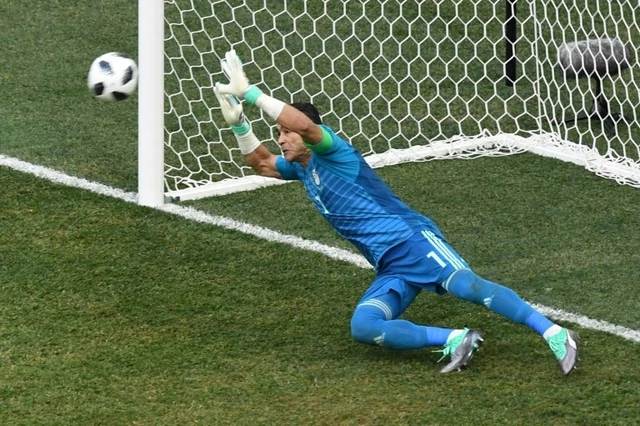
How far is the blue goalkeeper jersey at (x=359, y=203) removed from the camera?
5551 mm

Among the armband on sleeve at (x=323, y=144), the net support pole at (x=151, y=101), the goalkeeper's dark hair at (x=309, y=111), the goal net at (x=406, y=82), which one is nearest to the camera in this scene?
the armband on sleeve at (x=323, y=144)

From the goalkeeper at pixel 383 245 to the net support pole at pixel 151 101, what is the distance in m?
1.44

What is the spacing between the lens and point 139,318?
19.3 ft

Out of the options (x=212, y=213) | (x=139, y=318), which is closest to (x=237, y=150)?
(x=212, y=213)

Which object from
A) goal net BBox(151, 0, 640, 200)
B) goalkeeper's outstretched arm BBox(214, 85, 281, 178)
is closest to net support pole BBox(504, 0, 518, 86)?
goal net BBox(151, 0, 640, 200)

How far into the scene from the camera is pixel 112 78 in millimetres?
6469

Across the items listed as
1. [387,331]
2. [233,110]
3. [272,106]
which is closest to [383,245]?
[387,331]

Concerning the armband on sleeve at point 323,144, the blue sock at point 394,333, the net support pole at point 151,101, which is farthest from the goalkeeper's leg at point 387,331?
the net support pole at point 151,101

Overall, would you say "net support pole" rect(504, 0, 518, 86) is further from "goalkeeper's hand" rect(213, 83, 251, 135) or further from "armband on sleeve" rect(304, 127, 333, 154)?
"armband on sleeve" rect(304, 127, 333, 154)

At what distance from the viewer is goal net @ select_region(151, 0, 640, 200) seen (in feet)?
27.4

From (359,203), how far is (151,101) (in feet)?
6.37

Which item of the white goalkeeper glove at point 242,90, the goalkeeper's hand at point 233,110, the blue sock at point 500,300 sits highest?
the white goalkeeper glove at point 242,90

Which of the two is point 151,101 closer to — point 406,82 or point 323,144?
point 323,144

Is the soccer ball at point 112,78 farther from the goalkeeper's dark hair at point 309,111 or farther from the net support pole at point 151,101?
the goalkeeper's dark hair at point 309,111
